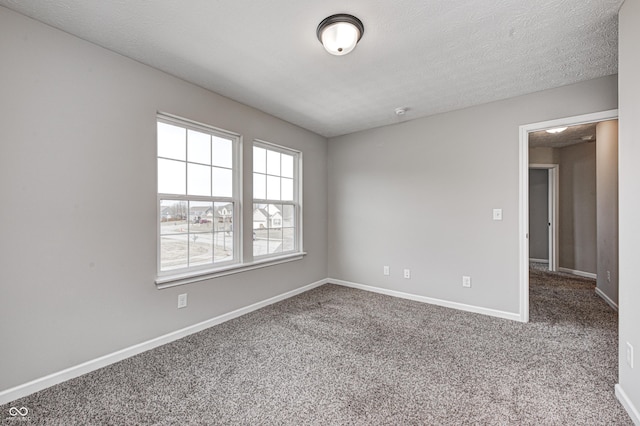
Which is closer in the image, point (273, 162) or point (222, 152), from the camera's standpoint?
point (222, 152)

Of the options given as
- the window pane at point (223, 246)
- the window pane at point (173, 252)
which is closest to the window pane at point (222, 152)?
the window pane at point (223, 246)

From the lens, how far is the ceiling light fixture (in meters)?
1.85

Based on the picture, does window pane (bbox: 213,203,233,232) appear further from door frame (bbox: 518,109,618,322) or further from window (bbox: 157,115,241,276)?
door frame (bbox: 518,109,618,322)

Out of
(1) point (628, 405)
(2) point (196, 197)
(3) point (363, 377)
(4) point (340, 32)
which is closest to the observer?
(1) point (628, 405)

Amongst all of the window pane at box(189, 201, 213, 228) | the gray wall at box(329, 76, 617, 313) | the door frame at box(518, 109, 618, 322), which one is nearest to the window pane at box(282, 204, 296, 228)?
the gray wall at box(329, 76, 617, 313)

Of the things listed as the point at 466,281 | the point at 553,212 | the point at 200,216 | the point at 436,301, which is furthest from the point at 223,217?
the point at 553,212

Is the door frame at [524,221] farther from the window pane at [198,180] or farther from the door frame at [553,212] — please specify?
the window pane at [198,180]

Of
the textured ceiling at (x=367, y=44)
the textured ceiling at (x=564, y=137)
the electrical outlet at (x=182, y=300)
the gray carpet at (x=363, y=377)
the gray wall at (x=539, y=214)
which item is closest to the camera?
the gray carpet at (x=363, y=377)

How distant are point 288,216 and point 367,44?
2.49 meters

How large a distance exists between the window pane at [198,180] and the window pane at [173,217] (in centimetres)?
17

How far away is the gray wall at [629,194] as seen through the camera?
5.18ft

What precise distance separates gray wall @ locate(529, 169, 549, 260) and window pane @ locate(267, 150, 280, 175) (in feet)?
19.1

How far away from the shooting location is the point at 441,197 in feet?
11.8

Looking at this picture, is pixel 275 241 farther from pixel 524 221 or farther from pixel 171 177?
pixel 524 221
